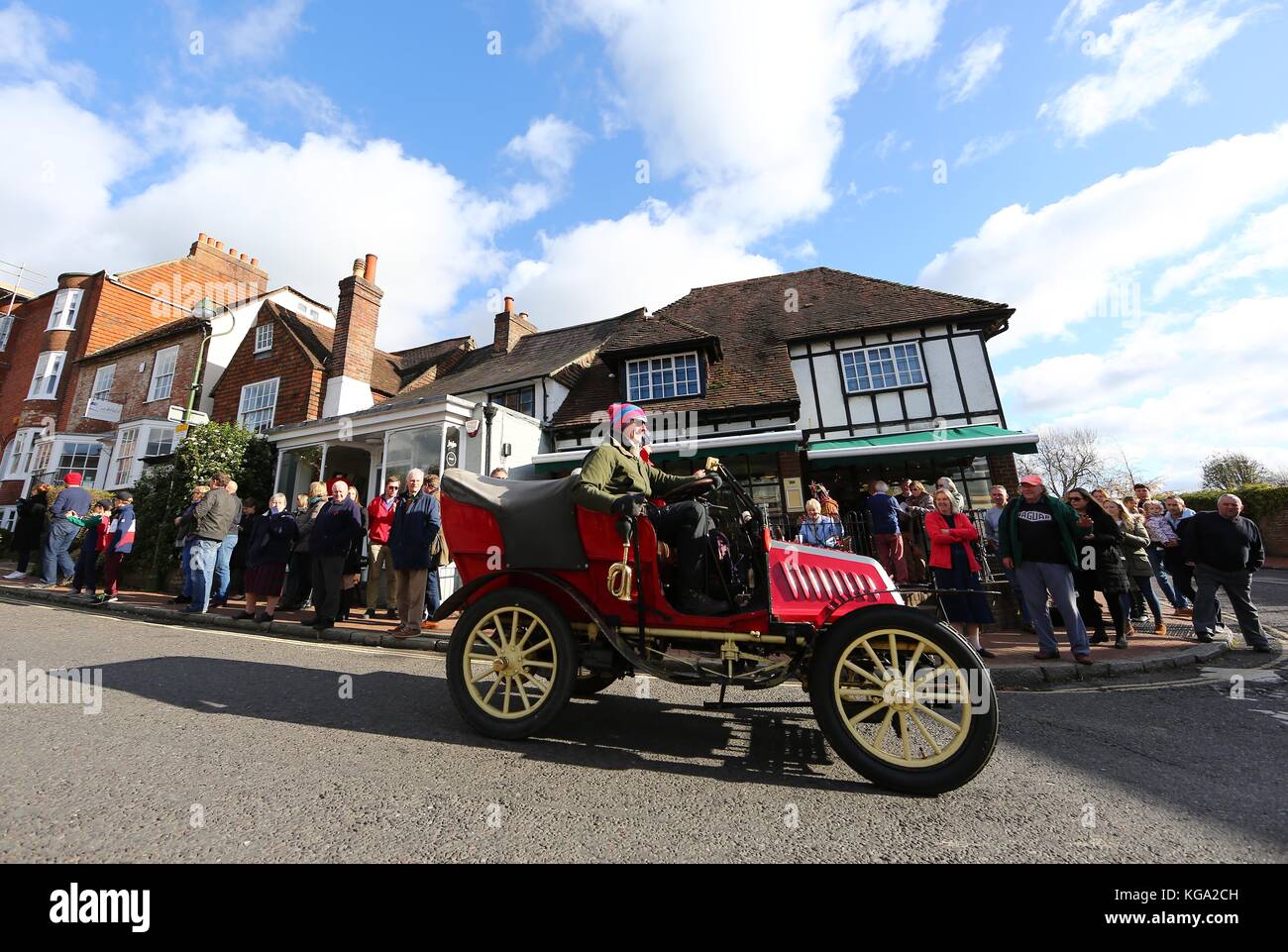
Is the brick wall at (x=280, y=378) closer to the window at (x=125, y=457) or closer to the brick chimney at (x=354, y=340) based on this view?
the brick chimney at (x=354, y=340)

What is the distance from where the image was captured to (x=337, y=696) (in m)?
4.00

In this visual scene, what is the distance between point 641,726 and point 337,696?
233 centimetres

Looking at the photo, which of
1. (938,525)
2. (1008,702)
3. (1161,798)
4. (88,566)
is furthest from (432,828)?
(88,566)

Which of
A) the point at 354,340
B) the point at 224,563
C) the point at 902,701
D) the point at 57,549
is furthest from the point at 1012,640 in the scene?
the point at 354,340

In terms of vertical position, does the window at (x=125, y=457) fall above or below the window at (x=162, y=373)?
below

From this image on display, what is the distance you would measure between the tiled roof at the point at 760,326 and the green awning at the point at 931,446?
70.5 inches

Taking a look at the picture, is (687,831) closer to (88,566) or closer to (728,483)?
(728,483)

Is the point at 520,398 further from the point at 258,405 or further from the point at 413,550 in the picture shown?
the point at 413,550

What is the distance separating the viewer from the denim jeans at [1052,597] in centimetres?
514

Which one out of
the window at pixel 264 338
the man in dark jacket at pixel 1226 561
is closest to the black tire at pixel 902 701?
the man in dark jacket at pixel 1226 561

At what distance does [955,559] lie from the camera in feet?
19.2

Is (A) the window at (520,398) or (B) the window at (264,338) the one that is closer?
(A) the window at (520,398)

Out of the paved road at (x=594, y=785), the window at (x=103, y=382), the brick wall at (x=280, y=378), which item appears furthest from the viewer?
the window at (x=103, y=382)

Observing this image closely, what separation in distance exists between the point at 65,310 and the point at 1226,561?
37.1 metres
